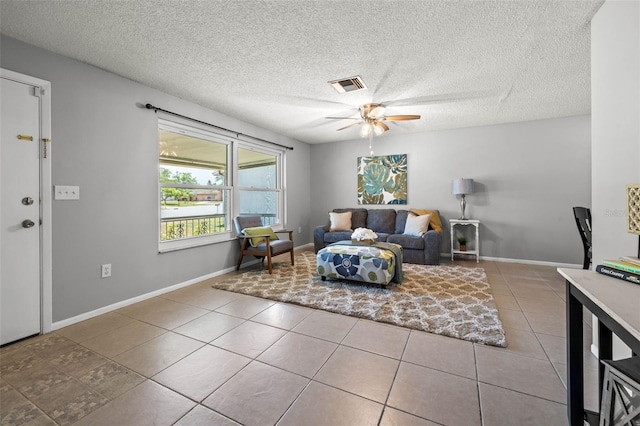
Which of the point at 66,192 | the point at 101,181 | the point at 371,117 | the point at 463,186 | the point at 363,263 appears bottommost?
the point at 363,263

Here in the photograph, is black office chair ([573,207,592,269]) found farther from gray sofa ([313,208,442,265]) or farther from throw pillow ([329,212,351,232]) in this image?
throw pillow ([329,212,351,232])

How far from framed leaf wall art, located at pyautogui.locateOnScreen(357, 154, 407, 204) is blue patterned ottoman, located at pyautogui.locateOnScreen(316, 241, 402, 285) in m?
2.19

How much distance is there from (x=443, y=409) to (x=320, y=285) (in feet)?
6.70

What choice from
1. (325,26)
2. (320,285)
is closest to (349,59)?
(325,26)

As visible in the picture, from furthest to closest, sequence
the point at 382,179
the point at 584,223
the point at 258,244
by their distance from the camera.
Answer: the point at 382,179
the point at 258,244
the point at 584,223

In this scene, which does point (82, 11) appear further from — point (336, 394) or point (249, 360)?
point (336, 394)

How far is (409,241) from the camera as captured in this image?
4.40 m

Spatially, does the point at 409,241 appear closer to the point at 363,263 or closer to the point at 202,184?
the point at 363,263

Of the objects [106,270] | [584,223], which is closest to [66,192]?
[106,270]

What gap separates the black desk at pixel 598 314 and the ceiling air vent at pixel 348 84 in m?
2.48

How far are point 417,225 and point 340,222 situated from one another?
4.88 feet

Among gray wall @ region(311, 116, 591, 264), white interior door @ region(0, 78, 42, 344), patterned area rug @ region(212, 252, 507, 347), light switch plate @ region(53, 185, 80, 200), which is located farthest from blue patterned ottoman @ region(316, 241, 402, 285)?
white interior door @ region(0, 78, 42, 344)

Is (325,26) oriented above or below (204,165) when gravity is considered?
above

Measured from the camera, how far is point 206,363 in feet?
5.89
